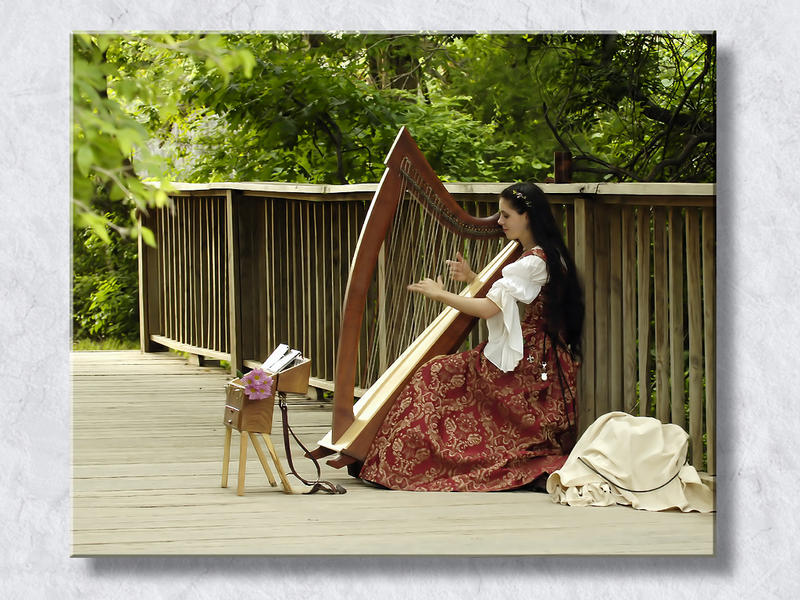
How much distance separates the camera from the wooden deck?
105 inches

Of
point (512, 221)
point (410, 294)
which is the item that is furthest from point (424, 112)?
point (512, 221)

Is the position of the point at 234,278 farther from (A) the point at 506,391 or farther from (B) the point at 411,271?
(A) the point at 506,391

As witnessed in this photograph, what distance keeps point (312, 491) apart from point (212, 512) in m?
0.33

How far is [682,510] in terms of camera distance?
2.96 metres

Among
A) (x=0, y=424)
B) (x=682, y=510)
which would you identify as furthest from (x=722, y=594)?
(x=0, y=424)

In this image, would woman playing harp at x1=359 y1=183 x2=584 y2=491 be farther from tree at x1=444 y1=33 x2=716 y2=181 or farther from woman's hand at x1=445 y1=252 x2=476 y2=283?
tree at x1=444 y1=33 x2=716 y2=181

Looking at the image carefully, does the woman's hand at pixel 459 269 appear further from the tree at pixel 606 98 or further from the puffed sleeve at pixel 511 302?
the tree at pixel 606 98

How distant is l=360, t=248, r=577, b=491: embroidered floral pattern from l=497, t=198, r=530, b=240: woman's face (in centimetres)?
11

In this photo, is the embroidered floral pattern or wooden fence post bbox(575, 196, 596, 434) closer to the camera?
the embroidered floral pattern

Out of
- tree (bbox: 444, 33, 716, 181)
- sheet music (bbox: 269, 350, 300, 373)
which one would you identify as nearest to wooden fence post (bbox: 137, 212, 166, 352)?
tree (bbox: 444, 33, 716, 181)

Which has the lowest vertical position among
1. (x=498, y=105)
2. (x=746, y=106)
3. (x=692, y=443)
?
(x=692, y=443)

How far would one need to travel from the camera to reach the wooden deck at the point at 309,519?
2.66m

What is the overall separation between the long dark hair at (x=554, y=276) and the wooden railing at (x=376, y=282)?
0.09 meters

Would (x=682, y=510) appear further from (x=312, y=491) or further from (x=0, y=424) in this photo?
(x=0, y=424)
